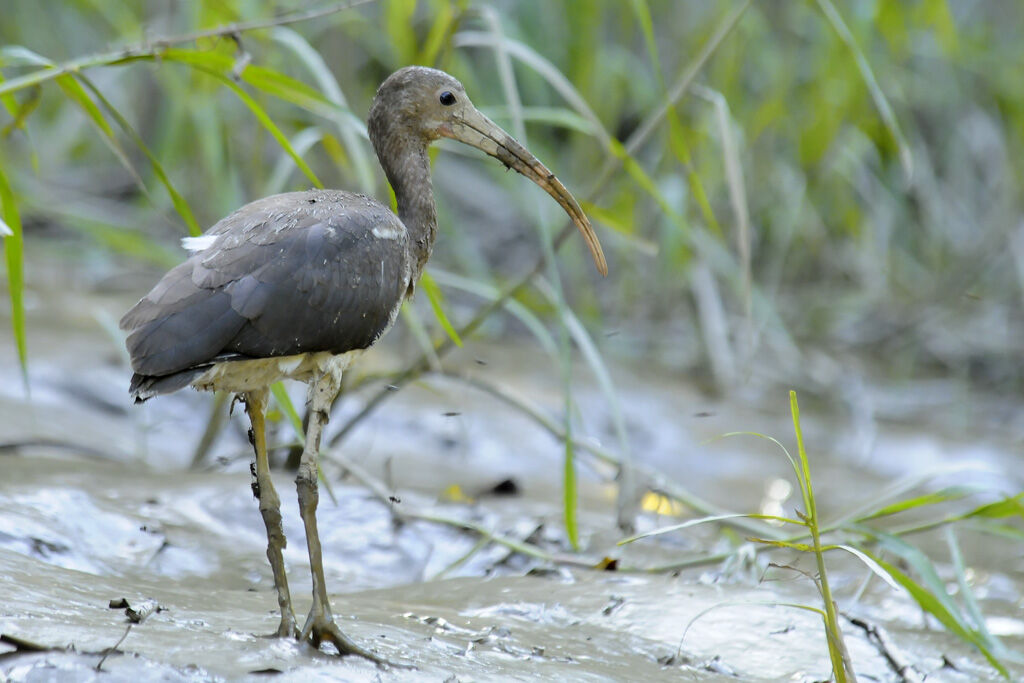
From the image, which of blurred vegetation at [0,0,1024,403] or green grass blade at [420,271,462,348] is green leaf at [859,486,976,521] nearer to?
green grass blade at [420,271,462,348]

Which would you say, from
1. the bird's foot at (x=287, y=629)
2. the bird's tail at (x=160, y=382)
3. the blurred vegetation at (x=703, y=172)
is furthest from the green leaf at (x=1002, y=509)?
the blurred vegetation at (x=703, y=172)

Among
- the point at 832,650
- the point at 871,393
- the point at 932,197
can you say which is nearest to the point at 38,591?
the point at 832,650

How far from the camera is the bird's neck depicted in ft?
10.5

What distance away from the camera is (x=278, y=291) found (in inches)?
104

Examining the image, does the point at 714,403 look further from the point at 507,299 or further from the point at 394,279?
the point at 394,279

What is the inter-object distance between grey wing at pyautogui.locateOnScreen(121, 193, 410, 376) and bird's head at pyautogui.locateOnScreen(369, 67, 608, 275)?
1.27 feet

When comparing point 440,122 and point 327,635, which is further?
point 440,122

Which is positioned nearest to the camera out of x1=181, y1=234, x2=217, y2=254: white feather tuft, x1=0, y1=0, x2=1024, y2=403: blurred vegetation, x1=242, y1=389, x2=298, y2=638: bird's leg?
x1=181, y1=234, x2=217, y2=254: white feather tuft

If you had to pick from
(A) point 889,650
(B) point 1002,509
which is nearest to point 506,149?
(B) point 1002,509

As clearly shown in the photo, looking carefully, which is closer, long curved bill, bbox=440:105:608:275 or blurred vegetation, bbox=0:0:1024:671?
long curved bill, bbox=440:105:608:275

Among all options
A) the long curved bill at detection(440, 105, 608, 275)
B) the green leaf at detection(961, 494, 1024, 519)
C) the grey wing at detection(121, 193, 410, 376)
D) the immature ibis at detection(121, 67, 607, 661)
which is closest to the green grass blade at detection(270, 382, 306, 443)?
the immature ibis at detection(121, 67, 607, 661)

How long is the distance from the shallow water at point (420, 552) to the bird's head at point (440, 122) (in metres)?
1.01

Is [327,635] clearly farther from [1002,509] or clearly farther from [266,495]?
[1002,509]

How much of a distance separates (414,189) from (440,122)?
20cm
